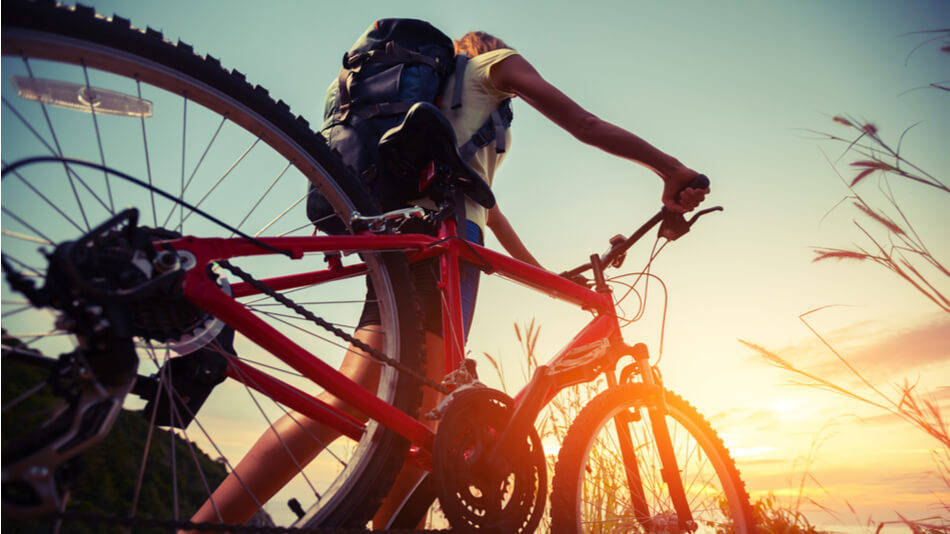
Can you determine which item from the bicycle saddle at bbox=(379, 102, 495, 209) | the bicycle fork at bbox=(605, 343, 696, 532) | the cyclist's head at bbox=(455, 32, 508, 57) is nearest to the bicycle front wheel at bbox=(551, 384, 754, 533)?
the bicycle fork at bbox=(605, 343, 696, 532)

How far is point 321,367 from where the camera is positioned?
3.91 ft

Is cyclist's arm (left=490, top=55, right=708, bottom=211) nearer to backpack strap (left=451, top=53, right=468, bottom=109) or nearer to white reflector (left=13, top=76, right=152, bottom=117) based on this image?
backpack strap (left=451, top=53, right=468, bottom=109)

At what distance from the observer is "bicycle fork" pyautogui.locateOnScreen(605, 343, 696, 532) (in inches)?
61.7

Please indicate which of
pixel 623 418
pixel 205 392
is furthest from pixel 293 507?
pixel 623 418

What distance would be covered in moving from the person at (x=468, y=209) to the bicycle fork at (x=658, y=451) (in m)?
0.56

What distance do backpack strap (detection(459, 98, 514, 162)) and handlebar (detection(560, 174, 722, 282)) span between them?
22.7 inches

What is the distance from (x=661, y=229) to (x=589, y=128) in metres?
0.45

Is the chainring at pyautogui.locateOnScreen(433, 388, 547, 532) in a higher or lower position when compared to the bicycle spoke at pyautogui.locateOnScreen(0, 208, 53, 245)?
lower

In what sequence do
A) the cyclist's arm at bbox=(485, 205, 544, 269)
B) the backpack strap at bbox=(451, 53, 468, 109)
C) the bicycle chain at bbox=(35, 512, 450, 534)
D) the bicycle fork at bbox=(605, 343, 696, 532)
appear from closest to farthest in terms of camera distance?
the bicycle chain at bbox=(35, 512, 450, 534) → the bicycle fork at bbox=(605, 343, 696, 532) → the backpack strap at bbox=(451, 53, 468, 109) → the cyclist's arm at bbox=(485, 205, 544, 269)

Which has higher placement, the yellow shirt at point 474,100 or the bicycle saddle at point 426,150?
the yellow shirt at point 474,100

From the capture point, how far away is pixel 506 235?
8.39ft

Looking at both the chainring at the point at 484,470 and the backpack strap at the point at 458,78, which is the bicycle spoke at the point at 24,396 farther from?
the backpack strap at the point at 458,78

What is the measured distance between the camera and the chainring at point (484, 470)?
4.15ft

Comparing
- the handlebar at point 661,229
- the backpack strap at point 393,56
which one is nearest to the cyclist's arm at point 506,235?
the handlebar at point 661,229
